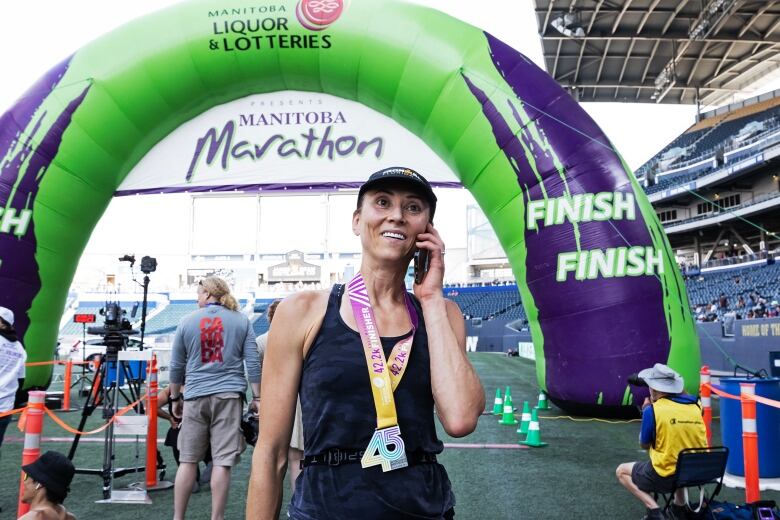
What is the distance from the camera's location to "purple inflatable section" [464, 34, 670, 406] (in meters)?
7.05

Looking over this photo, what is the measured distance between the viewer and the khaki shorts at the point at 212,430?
3.82 m

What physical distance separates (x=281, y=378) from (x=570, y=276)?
6.40m

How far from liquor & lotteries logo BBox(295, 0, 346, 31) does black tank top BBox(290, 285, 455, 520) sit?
7942 millimetres

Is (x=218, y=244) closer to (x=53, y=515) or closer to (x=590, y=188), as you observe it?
(x=590, y=188)

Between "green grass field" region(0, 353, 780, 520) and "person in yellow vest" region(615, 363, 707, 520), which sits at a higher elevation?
"person in yellow vest" region(615, 363, 707, 520)

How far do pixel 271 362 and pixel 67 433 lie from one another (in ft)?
24.4

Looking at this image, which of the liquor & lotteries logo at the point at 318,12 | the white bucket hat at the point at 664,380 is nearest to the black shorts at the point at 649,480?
the white bucket hat at the point at 664,380

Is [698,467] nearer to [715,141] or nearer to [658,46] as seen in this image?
[658,46]

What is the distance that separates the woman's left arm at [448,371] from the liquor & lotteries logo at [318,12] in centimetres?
785

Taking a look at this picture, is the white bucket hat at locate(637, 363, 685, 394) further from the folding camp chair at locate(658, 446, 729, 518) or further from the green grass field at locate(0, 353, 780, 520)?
the green grass field at locate(0, 353, 780, 520)

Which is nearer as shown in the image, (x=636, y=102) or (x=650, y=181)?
(x=636, y=102)

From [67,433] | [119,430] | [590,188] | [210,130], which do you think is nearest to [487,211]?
[590,188]

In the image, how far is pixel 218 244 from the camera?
1833 inches

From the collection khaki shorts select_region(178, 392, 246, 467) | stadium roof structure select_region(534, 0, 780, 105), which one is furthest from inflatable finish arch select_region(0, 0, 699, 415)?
stadium roof structure select_region(534, 0, 780, 105)
